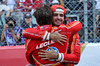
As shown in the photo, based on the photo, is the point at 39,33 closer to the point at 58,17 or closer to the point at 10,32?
the point at 58,17

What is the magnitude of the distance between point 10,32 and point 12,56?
1.52ft

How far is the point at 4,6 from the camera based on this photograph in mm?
3660

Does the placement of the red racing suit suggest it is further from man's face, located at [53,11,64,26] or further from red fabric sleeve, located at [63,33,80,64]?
man's face, located at [53,11,64,26]

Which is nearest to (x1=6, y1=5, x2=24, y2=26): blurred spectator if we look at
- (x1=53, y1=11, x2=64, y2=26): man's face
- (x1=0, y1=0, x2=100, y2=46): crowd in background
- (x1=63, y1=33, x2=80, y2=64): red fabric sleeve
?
(x1=0, y1=0, x2=100, y2=46): crowd in background

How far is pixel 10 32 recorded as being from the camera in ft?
11.6

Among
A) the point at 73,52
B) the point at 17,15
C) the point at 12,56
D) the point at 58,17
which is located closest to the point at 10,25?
the point at 17,15

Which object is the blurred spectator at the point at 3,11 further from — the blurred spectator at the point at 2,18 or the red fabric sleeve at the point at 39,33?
the red fabric sleeve at the point at 39,33

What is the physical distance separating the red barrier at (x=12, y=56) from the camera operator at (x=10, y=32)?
0.40 feet

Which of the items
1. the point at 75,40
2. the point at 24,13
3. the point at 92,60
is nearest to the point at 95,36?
the point at 92,60

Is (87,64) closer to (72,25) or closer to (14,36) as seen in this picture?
(14,36)

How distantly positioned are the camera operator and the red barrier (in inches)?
4.8

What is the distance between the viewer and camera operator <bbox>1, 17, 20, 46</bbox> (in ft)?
11.5

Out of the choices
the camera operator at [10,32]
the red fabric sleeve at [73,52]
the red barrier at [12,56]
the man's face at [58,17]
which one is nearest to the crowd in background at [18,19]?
the camera operator at [10,32]

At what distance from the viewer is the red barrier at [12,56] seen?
349 centimetres
